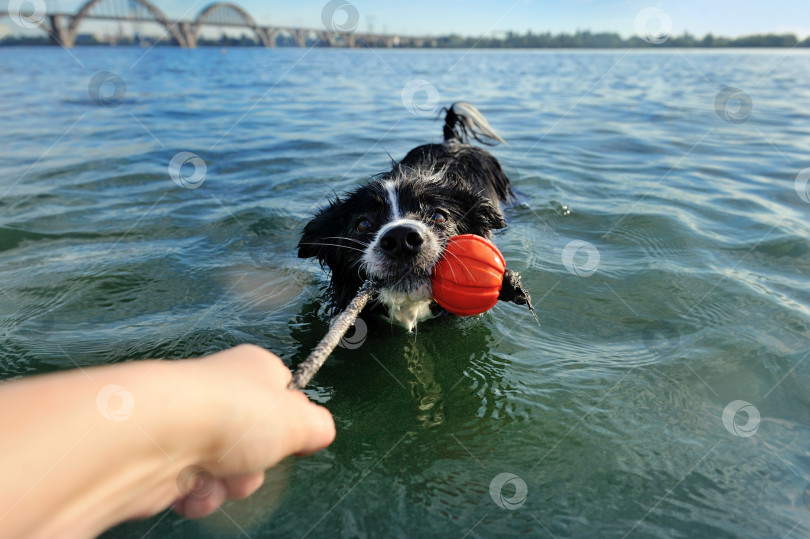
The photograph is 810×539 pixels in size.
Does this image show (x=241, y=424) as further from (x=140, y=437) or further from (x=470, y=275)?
(x=470, y=275)

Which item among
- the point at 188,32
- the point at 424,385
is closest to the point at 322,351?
the point at 424,385

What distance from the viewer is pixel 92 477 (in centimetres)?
116

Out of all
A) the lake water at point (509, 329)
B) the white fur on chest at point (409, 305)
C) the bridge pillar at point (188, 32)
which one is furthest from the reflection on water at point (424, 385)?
the bridge pillar at point (188, 32)

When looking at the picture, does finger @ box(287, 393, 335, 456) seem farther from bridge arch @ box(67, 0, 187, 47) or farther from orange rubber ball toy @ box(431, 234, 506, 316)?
bridge arch @ box(67, 0, 187, 47)

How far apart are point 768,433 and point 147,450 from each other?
2794 millimetres

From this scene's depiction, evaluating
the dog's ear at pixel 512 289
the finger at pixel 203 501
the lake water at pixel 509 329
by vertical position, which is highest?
the finger at pixel 203 501

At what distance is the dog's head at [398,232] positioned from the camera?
3166 millimetres

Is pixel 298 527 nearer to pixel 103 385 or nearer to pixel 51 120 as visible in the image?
pixel 103 385

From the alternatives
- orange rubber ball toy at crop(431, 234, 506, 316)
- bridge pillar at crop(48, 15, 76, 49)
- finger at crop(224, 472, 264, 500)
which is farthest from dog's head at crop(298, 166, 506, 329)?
bridge pillar at crop(48, 15, 76, 49)

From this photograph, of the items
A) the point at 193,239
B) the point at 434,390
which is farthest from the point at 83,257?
the point at 434,390

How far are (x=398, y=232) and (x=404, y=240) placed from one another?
0.05 metres

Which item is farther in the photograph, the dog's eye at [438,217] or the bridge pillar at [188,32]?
the bridge pillar at [188,32]

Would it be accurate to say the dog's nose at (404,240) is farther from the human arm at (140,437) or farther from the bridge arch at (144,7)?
the bridge arch at (144,7)

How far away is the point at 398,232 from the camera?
3.10 m
